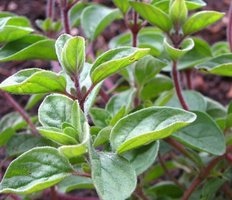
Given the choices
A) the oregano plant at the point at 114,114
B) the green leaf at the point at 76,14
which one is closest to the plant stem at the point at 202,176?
the oregano plant at the point at 114,114

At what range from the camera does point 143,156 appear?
2.98 feet

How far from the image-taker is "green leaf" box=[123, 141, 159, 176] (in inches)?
34.5

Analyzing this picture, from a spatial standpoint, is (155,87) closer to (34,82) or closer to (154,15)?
(154,15)

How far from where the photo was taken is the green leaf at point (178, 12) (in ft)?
3.06

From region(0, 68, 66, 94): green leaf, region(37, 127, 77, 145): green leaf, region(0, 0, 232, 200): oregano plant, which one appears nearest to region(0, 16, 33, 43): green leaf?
region(0, 0, 232, 200): oregano plant

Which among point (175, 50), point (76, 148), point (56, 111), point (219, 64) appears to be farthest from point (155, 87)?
point (76, 148)

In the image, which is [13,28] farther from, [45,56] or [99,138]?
[99,138]

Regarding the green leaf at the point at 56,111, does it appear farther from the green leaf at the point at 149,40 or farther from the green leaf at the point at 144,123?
the green leaf at the point at 149,40

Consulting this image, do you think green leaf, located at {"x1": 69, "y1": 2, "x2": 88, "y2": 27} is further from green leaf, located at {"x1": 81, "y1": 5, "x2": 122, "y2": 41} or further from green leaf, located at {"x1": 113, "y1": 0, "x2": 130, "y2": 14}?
green leaf, located at {"x1": 113, "y1": 0, "x2": 130, "y2": 14}

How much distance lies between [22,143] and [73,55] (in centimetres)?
38

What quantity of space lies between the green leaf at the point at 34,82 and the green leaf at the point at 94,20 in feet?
1.50

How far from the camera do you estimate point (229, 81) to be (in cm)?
184

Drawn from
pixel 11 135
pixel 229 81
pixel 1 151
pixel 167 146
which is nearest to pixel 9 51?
pixel 11 135

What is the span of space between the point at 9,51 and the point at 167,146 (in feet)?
1.35
